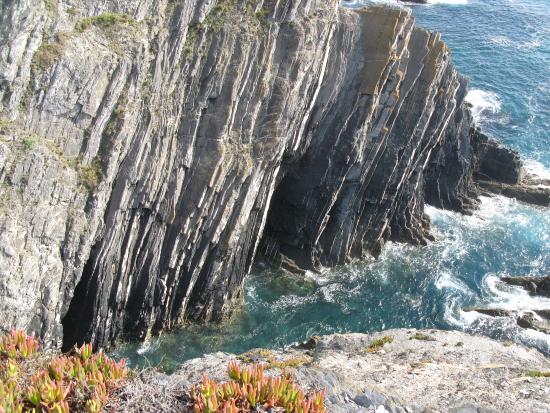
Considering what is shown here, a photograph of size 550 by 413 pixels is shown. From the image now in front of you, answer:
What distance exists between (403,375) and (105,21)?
2429 cm

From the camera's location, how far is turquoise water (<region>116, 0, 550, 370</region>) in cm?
3891

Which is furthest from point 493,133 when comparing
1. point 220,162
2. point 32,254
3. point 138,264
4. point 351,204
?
point 32,254

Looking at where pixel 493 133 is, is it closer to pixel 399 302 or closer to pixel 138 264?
pixel 399 302

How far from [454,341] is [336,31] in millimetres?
26676

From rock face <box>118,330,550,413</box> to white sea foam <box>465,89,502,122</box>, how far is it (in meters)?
47.9

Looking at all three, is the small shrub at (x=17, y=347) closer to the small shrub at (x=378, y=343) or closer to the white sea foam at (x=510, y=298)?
the small shrub at (x=378, y=343)

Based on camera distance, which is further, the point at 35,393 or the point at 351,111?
the point at 351,111

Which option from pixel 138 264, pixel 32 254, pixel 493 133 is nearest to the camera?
pixel 32 254

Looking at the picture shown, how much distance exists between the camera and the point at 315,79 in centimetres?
4125

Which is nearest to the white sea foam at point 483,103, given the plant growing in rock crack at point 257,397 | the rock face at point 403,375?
the rock face at point 403,375

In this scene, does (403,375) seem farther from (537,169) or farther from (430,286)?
(537,169)

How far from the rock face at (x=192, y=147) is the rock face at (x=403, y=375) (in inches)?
537

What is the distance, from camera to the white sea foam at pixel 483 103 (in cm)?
6825

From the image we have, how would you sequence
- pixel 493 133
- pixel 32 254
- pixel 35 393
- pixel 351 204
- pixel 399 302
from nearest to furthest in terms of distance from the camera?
1. pixel 35 393
2. pixel 32 254
3. pixel 399 302
4. pixel 351 204
5. pixel 493 133
